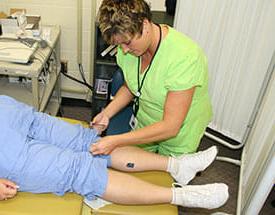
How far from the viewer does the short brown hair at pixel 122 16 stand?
122cm

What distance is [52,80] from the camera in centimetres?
239

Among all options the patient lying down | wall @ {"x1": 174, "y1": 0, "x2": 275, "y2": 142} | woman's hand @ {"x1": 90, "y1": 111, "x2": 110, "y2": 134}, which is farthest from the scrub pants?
wall @ {"x1": 174, "y1": 0, "x2": 275, "y2": 142}

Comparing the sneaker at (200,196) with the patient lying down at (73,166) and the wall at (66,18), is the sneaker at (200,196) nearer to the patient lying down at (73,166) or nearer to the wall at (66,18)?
the patient lying down at (73,166)

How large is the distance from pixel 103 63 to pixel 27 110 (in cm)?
80

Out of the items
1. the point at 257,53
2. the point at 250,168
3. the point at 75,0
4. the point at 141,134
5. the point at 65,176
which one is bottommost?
the point at 250,168

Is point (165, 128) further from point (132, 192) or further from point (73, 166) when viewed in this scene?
point (73, 166)

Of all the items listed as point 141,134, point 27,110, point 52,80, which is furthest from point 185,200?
point 52,80

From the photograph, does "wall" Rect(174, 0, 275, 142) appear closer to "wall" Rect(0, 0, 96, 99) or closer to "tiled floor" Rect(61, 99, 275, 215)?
"tiled floor" Rect(61, 99, 275, 215)

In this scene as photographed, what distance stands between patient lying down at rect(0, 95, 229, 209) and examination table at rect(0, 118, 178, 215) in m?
0.03

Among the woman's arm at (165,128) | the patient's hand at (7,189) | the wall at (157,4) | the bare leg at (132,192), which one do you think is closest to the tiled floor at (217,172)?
the bare leg at (132,192)

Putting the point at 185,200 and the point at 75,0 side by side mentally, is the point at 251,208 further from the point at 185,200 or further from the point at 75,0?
the point at 75,0

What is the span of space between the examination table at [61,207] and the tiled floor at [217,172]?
67 cm

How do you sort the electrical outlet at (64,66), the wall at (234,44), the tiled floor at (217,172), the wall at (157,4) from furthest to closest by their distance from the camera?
the electrical outlet at (64,66)
the wall at (157,4)
the tiled floor at (217,172)
the wall at (234,44)

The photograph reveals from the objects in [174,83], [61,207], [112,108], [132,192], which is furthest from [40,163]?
[174,83]
